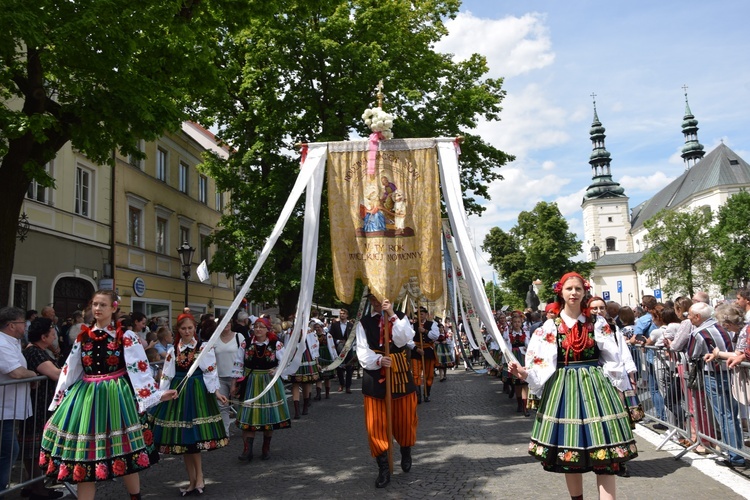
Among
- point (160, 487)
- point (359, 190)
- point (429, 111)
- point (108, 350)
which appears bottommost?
point (160, 487)

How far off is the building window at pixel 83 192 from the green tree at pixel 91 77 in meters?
8.61

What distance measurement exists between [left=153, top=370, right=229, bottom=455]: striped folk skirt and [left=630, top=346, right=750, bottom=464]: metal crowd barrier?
16.9 feet

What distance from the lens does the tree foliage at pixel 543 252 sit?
58.2m

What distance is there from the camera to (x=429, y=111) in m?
21.3

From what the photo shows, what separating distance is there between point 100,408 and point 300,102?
56.2 ft

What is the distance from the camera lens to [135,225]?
22.5 m

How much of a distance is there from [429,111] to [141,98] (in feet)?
43.2

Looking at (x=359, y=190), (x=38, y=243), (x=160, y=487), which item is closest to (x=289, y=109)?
(x=38, y=243)

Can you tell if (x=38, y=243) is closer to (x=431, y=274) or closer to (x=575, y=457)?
(x=431, y=274)

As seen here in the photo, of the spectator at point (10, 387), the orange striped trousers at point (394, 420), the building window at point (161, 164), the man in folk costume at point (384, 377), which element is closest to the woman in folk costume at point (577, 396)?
the man in folk costume at point (384, 377)

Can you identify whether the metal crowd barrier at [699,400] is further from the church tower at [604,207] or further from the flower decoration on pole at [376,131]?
the church tower at [604,207]

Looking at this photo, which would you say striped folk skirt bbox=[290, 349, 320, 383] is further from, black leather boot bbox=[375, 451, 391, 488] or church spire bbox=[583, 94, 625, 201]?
church spire bbox=[583, 94, 625, 201]

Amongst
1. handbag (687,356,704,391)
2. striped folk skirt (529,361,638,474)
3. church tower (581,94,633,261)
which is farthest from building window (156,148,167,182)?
church tower (581,94,633,261)

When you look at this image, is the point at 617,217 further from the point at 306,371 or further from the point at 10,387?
the point at 10,387
